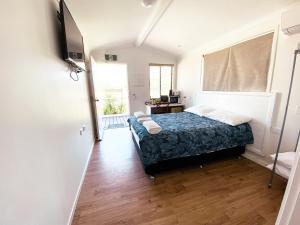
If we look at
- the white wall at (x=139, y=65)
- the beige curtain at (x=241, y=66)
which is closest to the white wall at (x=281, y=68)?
the beige curtain at (x=241, y=66)

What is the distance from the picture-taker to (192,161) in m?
2.35

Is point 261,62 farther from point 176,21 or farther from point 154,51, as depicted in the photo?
point 154,51

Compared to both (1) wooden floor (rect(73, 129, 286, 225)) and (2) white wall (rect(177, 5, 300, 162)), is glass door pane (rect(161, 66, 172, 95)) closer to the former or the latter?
(2) white wall (rect(177, 5, 300, 162))

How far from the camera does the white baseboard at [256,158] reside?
→ 7.98ft

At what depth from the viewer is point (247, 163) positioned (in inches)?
99.7

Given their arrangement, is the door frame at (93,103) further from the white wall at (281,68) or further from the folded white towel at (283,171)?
the folded white towel at (283,171)

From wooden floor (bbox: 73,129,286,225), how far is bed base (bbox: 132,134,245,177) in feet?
0.32

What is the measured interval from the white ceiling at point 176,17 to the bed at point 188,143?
1.84 metres

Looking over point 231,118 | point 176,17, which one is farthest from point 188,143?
point 176,17

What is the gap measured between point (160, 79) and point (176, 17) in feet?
8.62

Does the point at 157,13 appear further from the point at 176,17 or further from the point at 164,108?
the point at 164,108

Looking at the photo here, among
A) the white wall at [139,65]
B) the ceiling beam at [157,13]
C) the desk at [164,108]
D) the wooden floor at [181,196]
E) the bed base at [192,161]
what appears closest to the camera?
the wooden floor at [181,196]

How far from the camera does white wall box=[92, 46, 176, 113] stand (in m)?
4.79

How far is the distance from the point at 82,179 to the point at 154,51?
4.41 m
